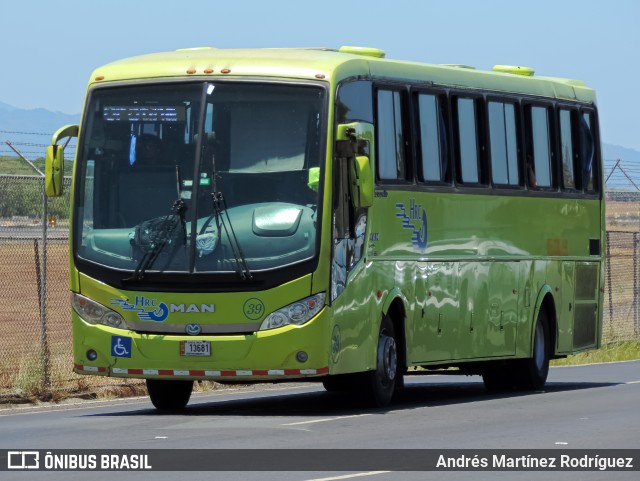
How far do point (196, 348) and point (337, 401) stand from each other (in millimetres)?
3827

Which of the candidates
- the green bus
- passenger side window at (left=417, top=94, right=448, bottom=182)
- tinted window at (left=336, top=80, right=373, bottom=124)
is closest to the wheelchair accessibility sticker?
the green bus

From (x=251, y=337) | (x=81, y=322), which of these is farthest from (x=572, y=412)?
(x=81, y=322)

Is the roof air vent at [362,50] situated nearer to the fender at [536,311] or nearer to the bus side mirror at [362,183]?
the bus side mirror at [362,183]

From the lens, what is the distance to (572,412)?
1881 centimetres

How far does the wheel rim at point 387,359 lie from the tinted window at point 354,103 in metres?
2.30

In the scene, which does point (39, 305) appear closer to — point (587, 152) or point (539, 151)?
point (539, 151)

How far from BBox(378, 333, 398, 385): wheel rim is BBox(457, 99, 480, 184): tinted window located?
2.88 m

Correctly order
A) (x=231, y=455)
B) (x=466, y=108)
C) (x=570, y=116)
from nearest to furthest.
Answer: (x=231, y=455) < (x=466, y=108) < (x=570, y=116)

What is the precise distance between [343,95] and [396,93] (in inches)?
68.4

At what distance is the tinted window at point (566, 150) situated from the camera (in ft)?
80.1

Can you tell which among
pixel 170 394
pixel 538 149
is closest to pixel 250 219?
pixel 170 394

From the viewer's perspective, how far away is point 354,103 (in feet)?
60.4

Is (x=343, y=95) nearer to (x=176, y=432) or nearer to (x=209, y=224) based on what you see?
(x=209, y=224)
